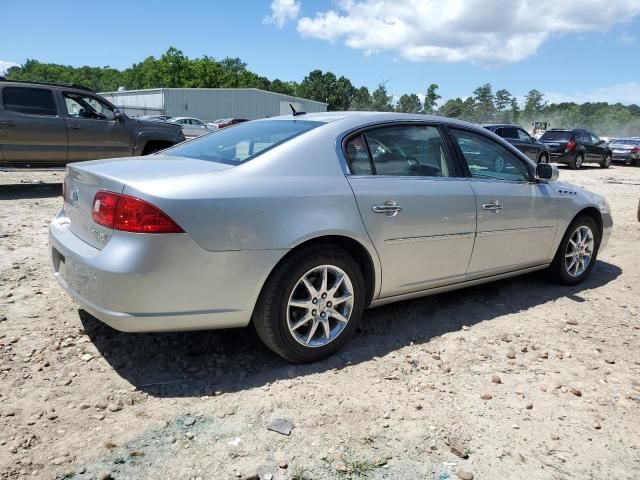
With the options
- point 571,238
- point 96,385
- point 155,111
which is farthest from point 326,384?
point 155,111

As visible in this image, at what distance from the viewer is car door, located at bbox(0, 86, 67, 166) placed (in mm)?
8453

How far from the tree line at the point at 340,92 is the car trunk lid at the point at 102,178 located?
38.0m

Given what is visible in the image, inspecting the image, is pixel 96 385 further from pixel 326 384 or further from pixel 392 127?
pixel 392 127

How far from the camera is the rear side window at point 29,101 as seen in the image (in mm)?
8508

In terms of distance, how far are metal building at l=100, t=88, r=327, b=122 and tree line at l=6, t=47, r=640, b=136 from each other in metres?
11.4

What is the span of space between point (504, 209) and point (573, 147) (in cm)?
1866

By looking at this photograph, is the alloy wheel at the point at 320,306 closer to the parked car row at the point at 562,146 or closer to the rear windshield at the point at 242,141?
the rear windshield at the point at 242,141

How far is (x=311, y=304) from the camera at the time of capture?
10.2ft

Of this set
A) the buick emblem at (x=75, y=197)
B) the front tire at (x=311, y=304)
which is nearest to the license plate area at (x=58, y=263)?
the buick emblem at (x=75, y=197)

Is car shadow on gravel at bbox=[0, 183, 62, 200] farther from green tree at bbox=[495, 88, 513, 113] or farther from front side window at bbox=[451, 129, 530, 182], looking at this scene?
green tree at bbox=[495, 88, 513, 113]

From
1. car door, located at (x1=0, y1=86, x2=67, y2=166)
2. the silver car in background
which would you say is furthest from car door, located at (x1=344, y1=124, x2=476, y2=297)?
the silver car in background

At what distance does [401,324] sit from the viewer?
391cm

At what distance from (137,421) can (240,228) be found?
1.09m

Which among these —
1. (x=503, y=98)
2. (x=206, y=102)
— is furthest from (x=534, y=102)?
(x=206, y=102)
